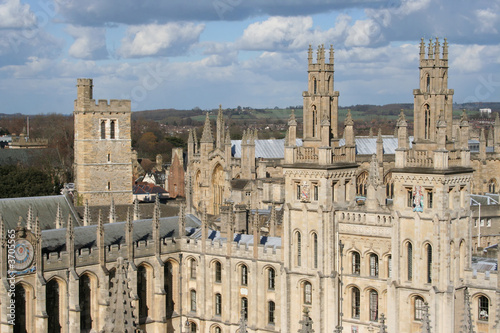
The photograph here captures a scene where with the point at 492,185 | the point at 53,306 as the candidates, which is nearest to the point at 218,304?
the point at 53,306

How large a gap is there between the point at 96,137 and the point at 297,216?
33408 mm

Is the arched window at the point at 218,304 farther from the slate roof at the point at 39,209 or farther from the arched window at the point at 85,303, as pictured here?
the slate roof at the point at 39,209

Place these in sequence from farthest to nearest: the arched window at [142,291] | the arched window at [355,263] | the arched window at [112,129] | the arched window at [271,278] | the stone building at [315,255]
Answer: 1. the arched window at [112,129]
2. the arched window at [142,291]
3. the arched window at [271,278]
4. the arched window at [355,263]
5. the stone building at [315,255]

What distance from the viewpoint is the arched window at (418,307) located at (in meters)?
37.8

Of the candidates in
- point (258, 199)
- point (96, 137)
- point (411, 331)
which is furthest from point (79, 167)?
point (411, 331)

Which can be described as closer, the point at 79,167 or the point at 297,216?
the point at 297,216

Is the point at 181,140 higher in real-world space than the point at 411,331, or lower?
higher

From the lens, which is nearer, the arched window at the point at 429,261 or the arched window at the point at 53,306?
the arched window at the point at 429,261

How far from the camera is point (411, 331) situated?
38.1 m

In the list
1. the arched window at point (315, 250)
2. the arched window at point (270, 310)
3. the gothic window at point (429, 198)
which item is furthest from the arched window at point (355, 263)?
the arched window at point (270, 310)

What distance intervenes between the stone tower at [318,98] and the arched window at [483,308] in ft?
36.2

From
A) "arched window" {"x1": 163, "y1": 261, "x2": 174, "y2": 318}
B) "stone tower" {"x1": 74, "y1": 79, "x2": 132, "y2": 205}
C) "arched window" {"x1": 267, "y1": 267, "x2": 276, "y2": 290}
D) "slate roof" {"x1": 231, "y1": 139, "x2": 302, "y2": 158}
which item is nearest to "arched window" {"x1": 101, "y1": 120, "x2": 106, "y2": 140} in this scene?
"stone tower" {"x1": 74, "y1": 79, "x2": 132, "y2": 205}

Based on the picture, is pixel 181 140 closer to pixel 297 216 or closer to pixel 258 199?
pixel 258 199

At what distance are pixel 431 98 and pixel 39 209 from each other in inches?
1059
